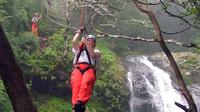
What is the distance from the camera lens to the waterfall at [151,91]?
21031mm

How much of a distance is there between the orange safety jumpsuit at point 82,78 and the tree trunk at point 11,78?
126 cm

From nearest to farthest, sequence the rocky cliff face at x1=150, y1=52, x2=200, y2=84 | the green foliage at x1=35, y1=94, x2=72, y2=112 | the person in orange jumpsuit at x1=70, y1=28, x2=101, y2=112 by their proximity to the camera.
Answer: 1. the person in orange jumpsuit at x1=70, y1=28, x2=101, y2=112
2. the green foliage at x1=35, y1=94, x2=72, y2=112
3. the rocky cliff face at x1=150, y1=52, x2=200, y2=84

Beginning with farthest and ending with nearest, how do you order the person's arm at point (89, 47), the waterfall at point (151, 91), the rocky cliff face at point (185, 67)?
the rocky cliff face at point (185, 67), the waterfall at point (151, 91), the person's arm at point (89, 47)

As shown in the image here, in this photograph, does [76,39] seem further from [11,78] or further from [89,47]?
[11,78]

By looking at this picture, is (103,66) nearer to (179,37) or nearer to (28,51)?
(28,51)

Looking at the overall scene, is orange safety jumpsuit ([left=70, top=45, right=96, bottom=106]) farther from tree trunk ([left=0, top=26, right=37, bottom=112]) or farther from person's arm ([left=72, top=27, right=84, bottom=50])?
tree trunk ([left=0, top=26, right=37, bottom=112])

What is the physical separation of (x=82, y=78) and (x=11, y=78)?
1.64 metres

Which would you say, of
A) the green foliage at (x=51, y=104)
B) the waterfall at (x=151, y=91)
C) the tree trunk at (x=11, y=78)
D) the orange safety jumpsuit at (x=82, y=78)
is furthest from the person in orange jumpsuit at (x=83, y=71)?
the waterfall at (x=151, y=91)

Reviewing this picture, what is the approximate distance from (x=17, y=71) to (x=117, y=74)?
53.4ft

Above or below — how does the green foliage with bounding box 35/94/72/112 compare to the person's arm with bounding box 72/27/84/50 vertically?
below

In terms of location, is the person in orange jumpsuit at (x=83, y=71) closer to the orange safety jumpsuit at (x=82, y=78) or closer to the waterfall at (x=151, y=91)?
the orange safety jumpsuit at (x=82, y=78)

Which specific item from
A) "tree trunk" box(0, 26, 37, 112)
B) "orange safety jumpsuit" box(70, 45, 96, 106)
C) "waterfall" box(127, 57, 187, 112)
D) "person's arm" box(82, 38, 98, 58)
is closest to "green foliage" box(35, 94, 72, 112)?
"waterfall" box(127, 57, 187, 112)

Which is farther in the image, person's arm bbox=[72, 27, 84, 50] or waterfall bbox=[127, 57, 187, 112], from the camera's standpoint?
waterfall bbox=[127, 57, 187, 112]

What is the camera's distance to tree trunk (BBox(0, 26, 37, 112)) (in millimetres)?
5031
